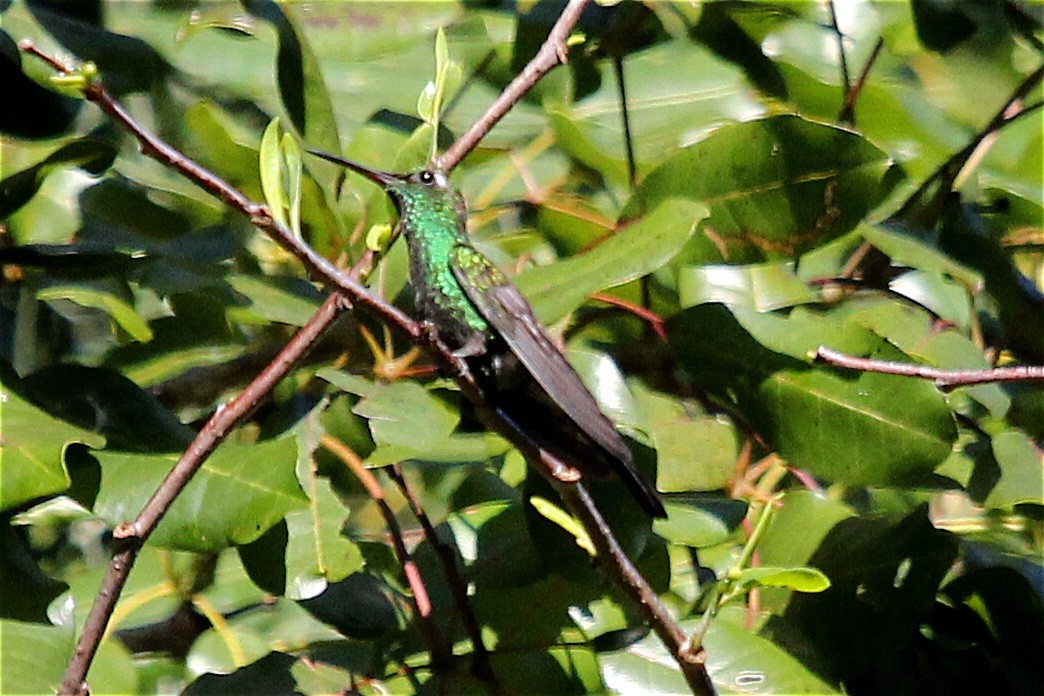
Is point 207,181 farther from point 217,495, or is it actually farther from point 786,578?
point 786,578

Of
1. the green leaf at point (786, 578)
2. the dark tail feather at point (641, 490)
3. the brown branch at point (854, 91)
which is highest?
the brown branch at point (854, 91)

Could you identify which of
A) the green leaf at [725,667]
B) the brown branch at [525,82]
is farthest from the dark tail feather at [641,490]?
the brown branch at [525,82]

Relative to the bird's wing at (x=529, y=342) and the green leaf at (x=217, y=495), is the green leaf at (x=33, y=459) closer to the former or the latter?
the green leaf at (x=217, y=495)

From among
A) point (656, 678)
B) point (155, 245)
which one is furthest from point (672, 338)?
point (155, 245)

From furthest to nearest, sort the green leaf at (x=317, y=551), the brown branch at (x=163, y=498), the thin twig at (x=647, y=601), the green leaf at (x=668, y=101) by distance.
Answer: the green leaf at (x=668, y=101)
the green leaf at (x=317, y=551)
the thin twig at (x=647, y=601)
the brown branch at (x=163, y=498)

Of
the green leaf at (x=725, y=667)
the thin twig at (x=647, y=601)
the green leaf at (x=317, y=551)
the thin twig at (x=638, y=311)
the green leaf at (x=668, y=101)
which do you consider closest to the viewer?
the thin twig at (x=647, y=601)

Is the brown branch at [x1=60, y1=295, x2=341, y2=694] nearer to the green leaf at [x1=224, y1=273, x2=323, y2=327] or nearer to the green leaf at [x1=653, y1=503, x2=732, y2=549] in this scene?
the green leaf at [x1=224, y1=273, x2=323, y2=327]

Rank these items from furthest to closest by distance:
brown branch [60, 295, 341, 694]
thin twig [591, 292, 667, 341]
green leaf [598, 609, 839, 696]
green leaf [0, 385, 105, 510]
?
thin twig [591, 292, 667, 341]
green leaf [598, 609, 839, 696]
green leaf [0, 385, 105, 510]
brown branch [60, 295, 341, 694]

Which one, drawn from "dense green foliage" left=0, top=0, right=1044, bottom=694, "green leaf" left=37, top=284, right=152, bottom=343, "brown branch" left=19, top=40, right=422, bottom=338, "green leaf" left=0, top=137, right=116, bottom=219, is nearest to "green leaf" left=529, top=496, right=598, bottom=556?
"dense green foliage" left=0, top=0, right=1044, bottom=694
